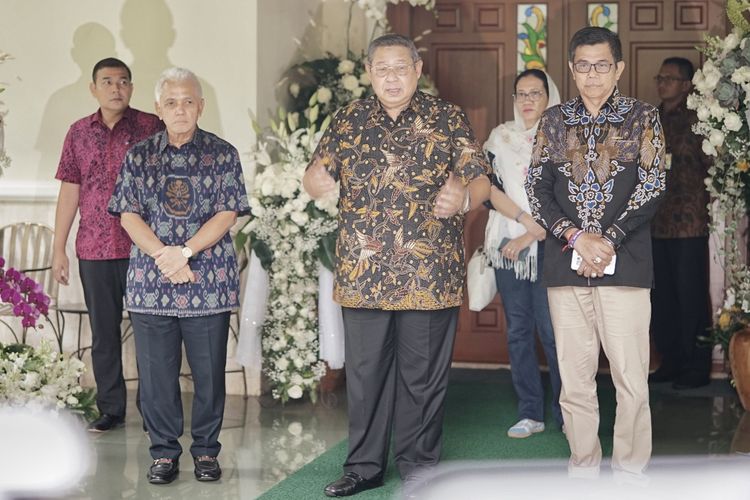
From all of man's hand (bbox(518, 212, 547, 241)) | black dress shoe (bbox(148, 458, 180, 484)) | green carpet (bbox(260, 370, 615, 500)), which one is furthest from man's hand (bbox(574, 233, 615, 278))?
black dress shoe (bbox(148, 458, 180, 484))

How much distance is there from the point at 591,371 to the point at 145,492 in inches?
65.1

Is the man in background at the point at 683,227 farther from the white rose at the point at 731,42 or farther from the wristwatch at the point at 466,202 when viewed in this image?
the wristwatch at the point at 466,202

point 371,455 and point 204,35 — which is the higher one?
point 204,35

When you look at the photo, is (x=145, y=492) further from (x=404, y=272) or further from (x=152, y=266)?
(x=404, y=272)

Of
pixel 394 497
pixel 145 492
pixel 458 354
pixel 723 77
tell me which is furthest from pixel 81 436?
pixel 723 77

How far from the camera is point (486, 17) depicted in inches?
255

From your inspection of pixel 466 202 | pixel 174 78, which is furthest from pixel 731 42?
pixel 174 78

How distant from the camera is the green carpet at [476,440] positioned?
4.01 meters

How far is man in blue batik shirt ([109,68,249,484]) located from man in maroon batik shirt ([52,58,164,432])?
88 cm

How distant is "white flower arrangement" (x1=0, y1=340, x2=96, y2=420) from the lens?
413cm

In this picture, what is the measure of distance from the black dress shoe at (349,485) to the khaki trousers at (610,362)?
2.33ft

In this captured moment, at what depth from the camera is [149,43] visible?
5.81 meters

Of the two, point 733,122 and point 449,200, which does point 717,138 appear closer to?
point 733,122

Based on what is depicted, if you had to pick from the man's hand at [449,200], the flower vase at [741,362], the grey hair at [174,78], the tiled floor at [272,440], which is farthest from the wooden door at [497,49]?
the man's hand at [449,200]
